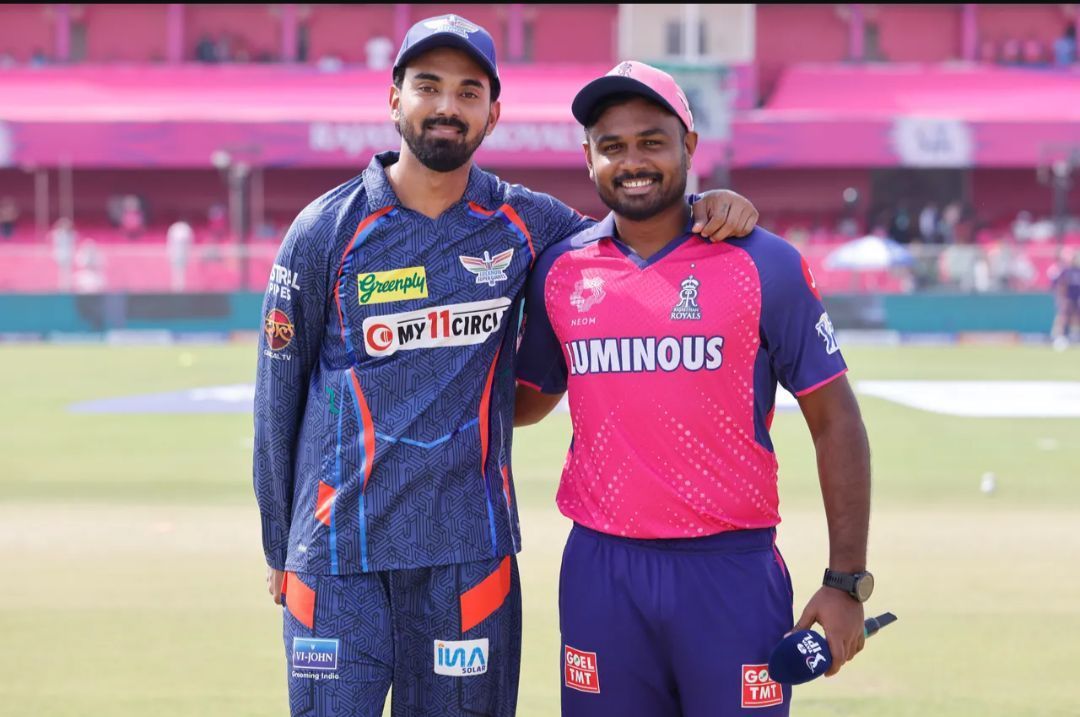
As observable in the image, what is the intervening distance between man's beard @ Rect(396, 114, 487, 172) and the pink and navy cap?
0.29m

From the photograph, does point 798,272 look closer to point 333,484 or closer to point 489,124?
point 489,124

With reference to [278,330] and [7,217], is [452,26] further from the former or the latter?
[7,217]

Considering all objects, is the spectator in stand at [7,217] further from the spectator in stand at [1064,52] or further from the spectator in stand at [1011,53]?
the spectator in stand at [1064,52]

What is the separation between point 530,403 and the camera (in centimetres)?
404

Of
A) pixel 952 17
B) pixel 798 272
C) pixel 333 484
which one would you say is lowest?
pixel 333 484

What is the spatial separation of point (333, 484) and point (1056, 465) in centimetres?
938

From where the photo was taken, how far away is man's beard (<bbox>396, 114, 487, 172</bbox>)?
11.9ft

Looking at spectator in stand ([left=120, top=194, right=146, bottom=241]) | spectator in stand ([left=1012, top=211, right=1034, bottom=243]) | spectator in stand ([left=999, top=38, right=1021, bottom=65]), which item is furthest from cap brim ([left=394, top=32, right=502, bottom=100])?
spectator in stand ([left=999, top=38, right=1021, bottom=65])

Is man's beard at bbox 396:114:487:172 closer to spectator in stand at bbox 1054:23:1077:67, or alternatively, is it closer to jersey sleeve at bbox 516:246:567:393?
jersey sleeve at bbox 516:246:567:393

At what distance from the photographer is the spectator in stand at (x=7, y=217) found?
34781 millimetres

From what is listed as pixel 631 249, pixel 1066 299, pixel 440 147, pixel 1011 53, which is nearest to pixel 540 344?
pixel 631 249

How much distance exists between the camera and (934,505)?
995 centimetres

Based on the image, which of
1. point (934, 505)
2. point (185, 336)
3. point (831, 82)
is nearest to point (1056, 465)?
point (934, 505)

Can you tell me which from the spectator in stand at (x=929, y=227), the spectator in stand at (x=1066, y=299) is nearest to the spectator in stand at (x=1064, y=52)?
the spectator in stand at (x=929, y=227)
